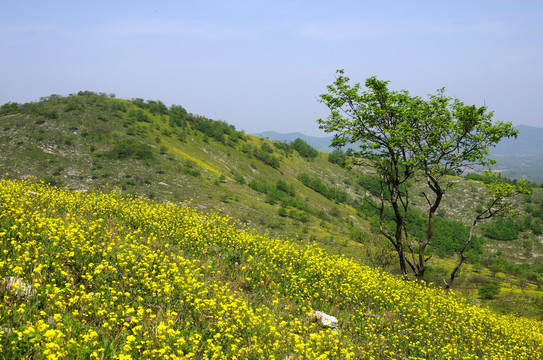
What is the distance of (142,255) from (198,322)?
2.83 metres

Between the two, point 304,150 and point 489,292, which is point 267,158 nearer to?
point 304,150

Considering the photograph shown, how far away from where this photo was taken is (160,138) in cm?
7244

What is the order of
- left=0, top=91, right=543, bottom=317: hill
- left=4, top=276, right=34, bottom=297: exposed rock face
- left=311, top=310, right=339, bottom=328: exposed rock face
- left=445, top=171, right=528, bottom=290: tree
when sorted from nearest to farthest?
left=4, top=276, right=34, bottom=297: exposed rock face < left=311, top=310, right=339, bottom=328: exposed rock face < left=445, top=171, right=528, bottom=290: tree < left=0, top=91, right=543, bottom=317: hill

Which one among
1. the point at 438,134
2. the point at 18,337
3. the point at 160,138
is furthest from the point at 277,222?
the point at 18,337

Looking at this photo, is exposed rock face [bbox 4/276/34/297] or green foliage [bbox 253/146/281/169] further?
green foliage [bbox 253/146/281/169]

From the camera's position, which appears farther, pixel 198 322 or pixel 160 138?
pixel 160 138

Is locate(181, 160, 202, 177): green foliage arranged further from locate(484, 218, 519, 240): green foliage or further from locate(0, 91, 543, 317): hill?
locate(484, 218, 519, 240): green foliage

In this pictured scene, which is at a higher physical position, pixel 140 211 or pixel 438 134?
pixel 438 134

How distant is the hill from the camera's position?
152ft

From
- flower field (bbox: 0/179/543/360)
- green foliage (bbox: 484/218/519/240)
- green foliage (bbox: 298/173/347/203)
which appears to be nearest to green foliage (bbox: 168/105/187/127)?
green foliage (bbox: 298/173/347/203)

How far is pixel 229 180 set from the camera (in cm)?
7156

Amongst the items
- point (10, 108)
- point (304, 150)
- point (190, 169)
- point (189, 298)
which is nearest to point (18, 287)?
point (189, 298)

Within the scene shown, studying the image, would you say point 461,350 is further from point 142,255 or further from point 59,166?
point 59,166

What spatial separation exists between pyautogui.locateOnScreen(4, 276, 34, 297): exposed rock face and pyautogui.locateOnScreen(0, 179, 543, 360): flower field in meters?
0.06
